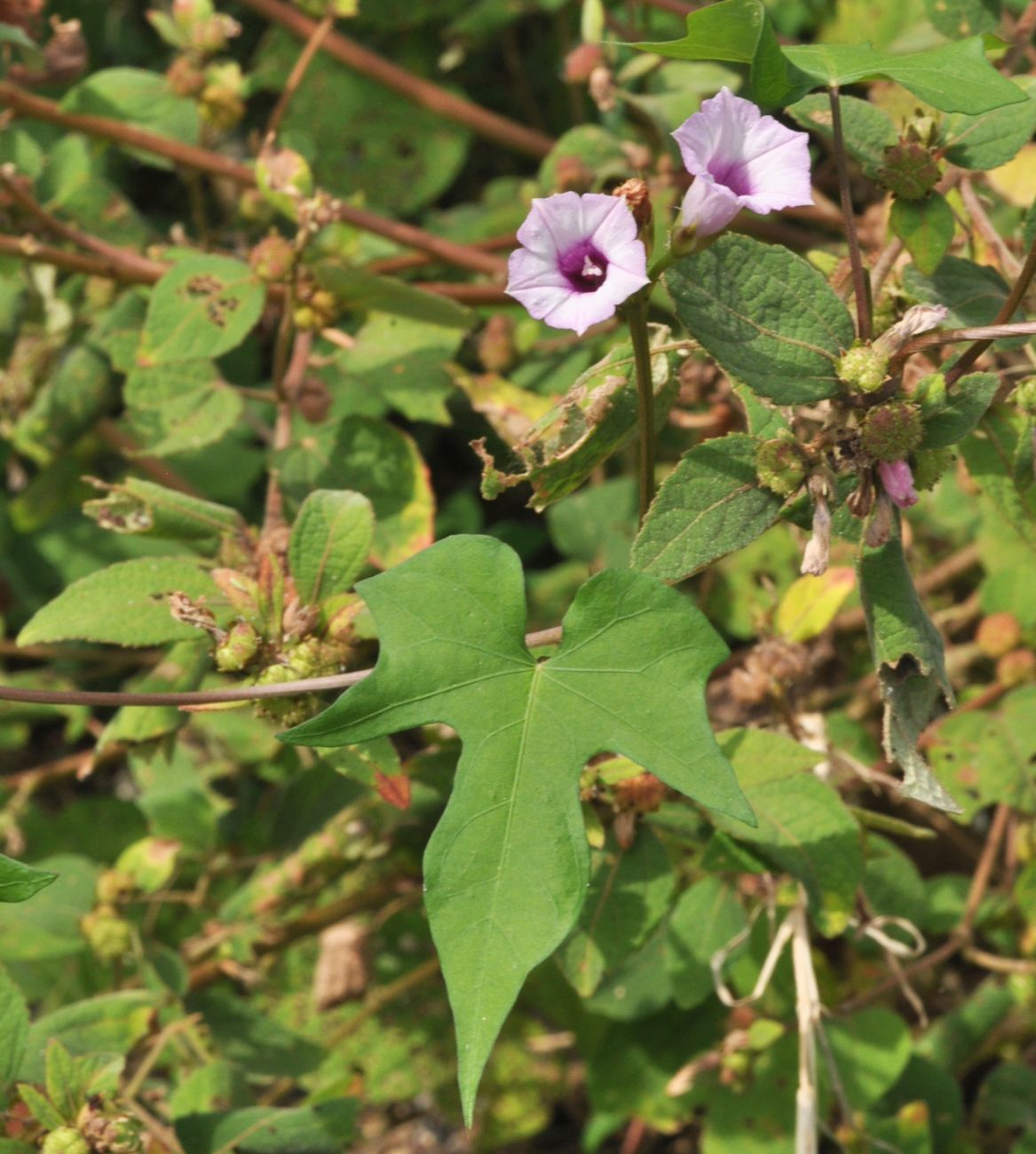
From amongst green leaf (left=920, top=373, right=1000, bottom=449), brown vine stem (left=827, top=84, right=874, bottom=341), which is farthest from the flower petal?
green leaf (left=920, top=373, right=1000, bottom=449)

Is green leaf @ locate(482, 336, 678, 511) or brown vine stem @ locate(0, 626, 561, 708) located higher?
green leaf @ locate(482, 336, 678, 511)

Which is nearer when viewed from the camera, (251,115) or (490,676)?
(490,676)

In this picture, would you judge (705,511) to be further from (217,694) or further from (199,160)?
(199,160)

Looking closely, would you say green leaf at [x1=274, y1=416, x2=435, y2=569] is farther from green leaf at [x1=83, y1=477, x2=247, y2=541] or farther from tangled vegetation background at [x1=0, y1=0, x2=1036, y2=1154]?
green leaf at [x1=83, y1=477, x2=247, y2=541]

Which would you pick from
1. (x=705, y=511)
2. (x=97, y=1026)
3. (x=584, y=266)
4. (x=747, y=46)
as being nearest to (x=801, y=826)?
(x=705, y=511)

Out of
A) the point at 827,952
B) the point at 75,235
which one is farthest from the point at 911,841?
the point at 75,235

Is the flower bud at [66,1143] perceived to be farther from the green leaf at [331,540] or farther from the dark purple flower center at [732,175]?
the dark purple flower center at [732,175]

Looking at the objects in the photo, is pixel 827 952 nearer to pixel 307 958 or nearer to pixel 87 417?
pixel 307 958
